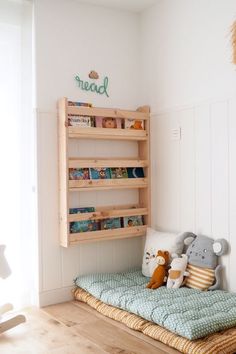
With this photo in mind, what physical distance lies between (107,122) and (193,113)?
0.67 meters

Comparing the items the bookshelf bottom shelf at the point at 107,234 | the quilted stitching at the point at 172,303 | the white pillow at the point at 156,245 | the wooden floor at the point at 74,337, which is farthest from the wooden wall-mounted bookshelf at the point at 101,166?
the wooden floor at the point at 74,337

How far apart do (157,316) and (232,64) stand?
160 cm

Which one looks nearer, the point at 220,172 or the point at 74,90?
the point at 220,172

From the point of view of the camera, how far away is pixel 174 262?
2.88 metres

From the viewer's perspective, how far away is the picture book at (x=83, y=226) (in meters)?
3.08

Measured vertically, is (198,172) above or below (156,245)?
above

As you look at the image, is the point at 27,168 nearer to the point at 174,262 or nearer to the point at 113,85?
the point at 113,85

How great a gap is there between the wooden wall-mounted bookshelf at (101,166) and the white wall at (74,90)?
77 mm

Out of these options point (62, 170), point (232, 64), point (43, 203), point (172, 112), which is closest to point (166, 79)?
point (172, 112)

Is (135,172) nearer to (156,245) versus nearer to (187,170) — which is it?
(187,170)

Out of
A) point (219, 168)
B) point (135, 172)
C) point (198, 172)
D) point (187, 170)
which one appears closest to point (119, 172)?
point (135, 172)

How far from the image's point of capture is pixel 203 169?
293 cm

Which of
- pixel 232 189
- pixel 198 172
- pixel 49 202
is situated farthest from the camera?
pixel 49 202

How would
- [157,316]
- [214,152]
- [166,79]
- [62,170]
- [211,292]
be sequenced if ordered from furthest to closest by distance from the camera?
[166,79] < [62,170] < [214,152] < [211,292] < [157,316]
